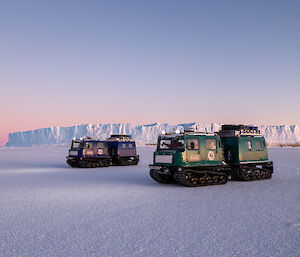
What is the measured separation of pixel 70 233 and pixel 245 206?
16.3 feet

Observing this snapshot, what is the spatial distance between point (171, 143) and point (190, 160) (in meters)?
1.48

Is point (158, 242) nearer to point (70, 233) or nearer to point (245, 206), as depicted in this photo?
point (70, 233)

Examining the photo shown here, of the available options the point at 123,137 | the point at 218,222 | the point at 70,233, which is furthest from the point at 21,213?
the point at 123,137

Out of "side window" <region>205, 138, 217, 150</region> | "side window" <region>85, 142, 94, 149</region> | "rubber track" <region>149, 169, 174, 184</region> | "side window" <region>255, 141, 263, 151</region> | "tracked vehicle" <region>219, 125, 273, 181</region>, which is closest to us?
"side window" <region>205, 138, 217, 150</region>

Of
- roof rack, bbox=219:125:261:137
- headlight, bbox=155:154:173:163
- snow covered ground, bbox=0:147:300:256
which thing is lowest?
snow covered ground, bbox=0:147:300:256

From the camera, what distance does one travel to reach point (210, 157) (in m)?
14.2

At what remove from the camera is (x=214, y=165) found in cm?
1420

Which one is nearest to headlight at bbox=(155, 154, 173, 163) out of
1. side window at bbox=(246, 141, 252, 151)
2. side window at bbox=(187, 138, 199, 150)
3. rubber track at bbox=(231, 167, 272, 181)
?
side window at bbox=(187, 138, 199, 150)

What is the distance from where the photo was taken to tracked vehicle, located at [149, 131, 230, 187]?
13398mm

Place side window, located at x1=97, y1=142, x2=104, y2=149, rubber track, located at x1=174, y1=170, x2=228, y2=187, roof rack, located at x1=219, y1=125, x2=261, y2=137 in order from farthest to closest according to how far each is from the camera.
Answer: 1. side window, located at x1=97, y1=142, x2=104, y2=149
2. roof rack, located at x1=219, y1=125, x2=261, y2=137
3. rubber track, located at x1=174, y1=170, x2=228, y2=187

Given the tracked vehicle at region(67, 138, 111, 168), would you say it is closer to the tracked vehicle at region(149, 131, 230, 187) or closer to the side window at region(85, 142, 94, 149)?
the side window at region(85, 142, 94, 149)

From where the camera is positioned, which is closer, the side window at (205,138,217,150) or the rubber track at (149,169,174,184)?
the side window at (205,138,217,150)

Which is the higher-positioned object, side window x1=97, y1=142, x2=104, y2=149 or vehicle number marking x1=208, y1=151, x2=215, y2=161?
side window x1=97, y1=142, x2=104, y2=149

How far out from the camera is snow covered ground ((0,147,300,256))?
5.54m
